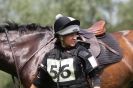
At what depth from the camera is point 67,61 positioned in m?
5.68

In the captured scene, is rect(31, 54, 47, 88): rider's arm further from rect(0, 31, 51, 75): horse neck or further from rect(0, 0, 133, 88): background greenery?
rect(0, 0, 133, 88): background greenery

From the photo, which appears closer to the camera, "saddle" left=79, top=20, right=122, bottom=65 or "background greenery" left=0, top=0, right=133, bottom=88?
"saddle" left=79, top=20, right=122, bottom=65

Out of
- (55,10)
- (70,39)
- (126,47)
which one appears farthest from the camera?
(55,10)

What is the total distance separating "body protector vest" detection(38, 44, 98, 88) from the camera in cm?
563

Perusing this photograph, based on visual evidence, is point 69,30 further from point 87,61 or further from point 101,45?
point 101,45

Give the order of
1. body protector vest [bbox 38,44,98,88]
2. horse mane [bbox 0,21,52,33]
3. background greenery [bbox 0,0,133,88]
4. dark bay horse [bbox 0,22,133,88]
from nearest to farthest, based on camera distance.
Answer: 1. body protector vest [bbox 38,44,98,88]
2. dark bay horse [bbox 0,22,133,88]
3. horse mane [bbox 0,21,52,33]
4. background greenery [bbox 0,0,133,88]

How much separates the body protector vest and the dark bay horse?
712 mm

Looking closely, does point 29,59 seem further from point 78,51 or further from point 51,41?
point 78,51

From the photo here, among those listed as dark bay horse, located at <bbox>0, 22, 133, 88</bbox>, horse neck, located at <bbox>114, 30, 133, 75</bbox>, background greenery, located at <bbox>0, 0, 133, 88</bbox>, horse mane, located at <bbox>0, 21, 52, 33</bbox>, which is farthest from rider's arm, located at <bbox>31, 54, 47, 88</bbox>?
background greenery, located at <bbox>0, 0, 133, 88</bbox>

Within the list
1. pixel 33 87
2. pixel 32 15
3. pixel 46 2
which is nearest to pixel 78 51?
pixel 33 87

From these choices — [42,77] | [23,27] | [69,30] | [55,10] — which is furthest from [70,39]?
[55,10]

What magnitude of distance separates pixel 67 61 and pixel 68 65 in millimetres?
49

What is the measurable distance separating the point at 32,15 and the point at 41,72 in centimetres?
2875

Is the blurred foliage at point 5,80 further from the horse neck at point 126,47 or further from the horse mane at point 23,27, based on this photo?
the horse neck at point 126,47
